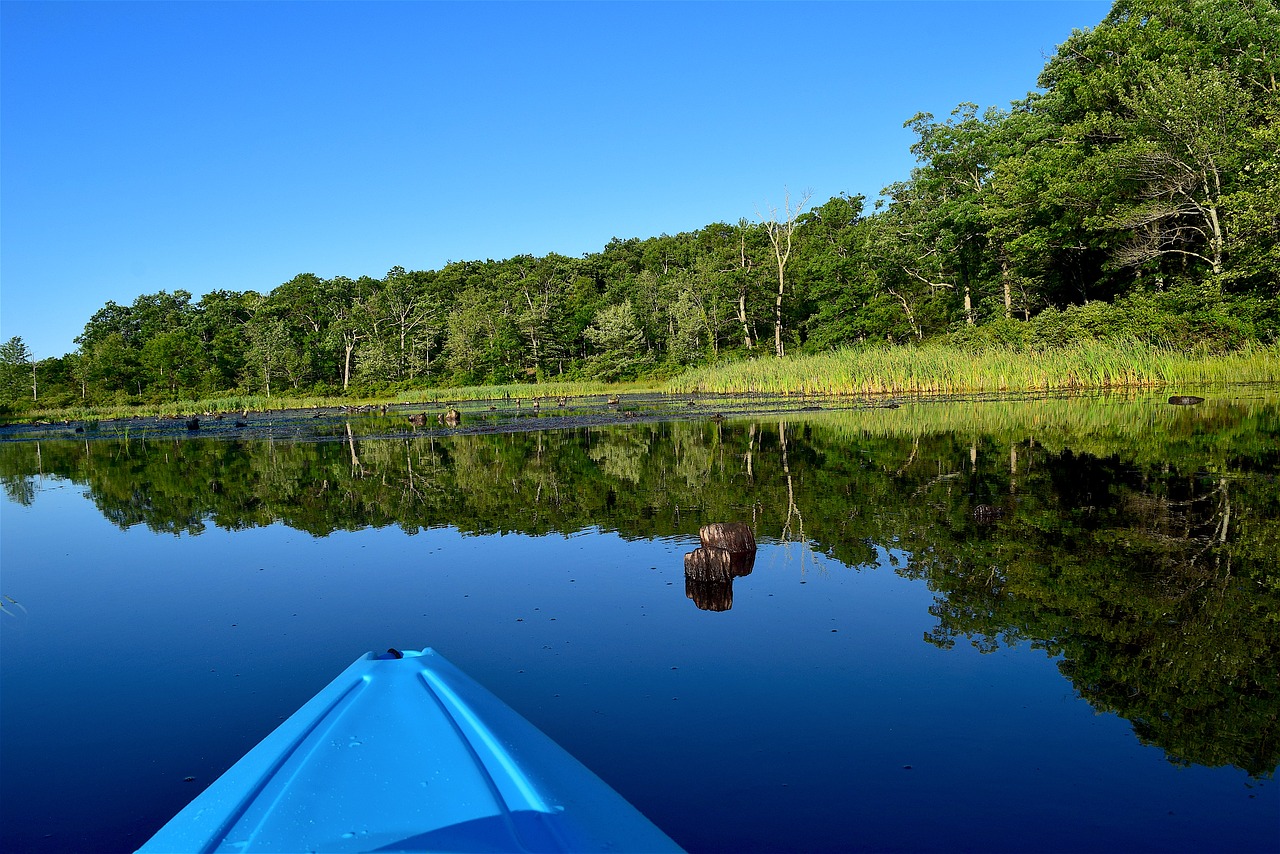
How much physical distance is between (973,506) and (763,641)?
359 centimetres

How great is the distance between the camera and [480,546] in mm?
6379

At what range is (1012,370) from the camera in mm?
22266

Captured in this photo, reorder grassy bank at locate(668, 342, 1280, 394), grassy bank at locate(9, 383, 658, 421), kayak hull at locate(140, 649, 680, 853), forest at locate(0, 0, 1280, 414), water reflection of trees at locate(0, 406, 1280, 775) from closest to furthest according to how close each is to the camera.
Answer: kayak hull at locate(140, 649, 680, 853) < water reflection of trees at locate(0, 406, 1280, 775) < grassy bank at locate(668, 342, 1280, 394) < forest at locate(0, 0, 1280, 414) < grassy bank at locate(9, 383, 658, 421)

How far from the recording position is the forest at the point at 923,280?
854 inches

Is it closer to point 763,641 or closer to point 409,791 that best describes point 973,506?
point 763,641

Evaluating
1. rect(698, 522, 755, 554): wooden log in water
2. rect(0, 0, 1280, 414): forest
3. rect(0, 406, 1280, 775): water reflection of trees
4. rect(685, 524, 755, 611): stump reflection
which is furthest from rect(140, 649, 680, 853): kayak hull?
rect(0, 0, 1280, 414): forest

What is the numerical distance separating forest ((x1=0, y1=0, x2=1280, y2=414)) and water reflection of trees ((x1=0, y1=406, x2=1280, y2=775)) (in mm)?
11582

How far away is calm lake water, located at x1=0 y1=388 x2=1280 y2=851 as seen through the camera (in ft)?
8.08

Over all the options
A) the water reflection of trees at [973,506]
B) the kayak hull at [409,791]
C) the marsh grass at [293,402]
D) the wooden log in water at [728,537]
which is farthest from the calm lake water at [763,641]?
the marsh grass at [293,402]

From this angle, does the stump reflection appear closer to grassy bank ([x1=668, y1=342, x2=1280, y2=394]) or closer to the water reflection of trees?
the water reflection of trees

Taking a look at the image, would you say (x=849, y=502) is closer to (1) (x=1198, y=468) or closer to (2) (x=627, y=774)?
(1) (x=1198, y=468)

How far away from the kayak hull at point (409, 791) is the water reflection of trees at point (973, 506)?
2068 mm

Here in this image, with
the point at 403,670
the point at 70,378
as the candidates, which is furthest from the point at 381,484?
the point at 70,378

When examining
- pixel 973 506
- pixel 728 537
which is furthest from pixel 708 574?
pixel 973 506
